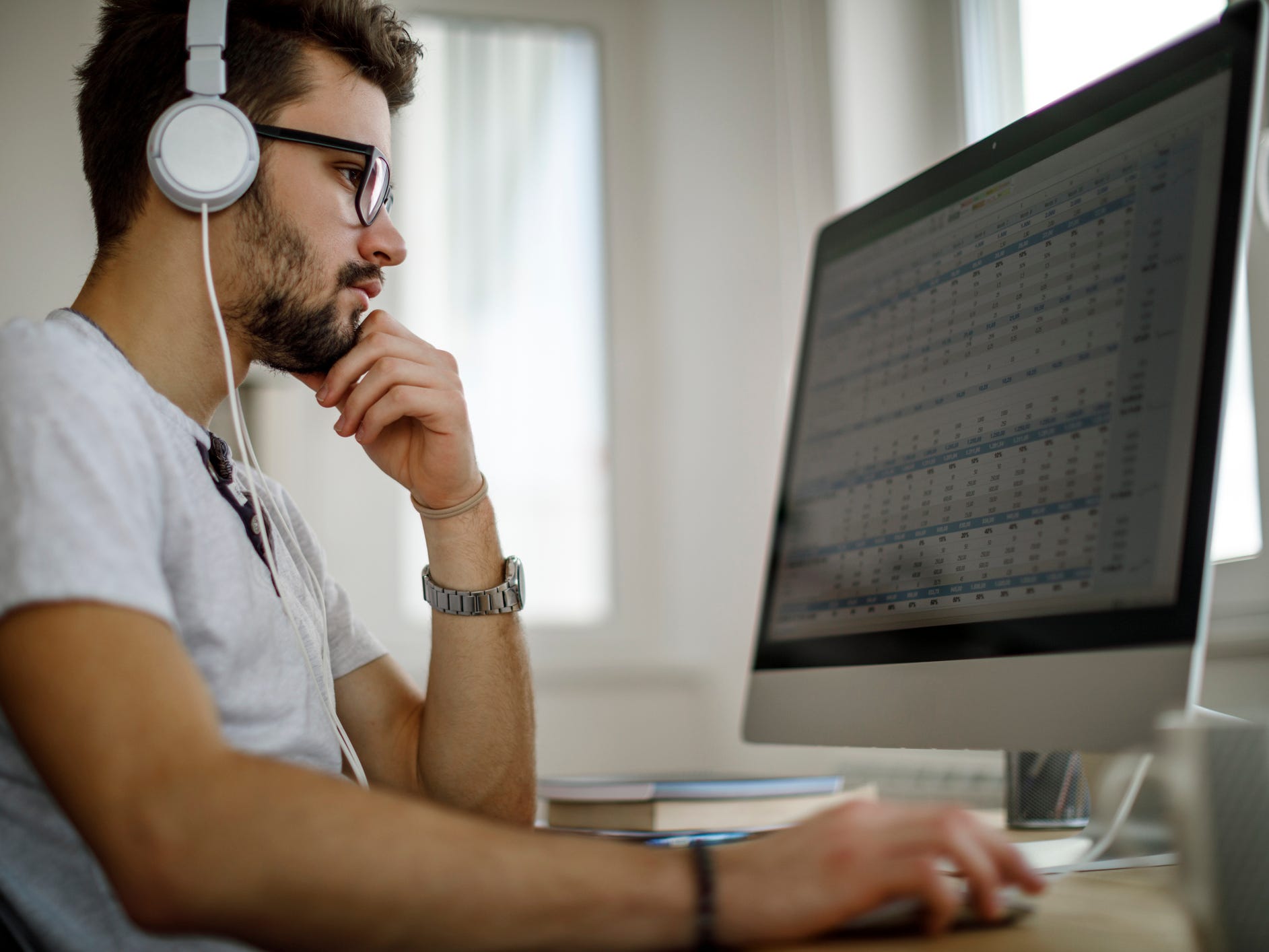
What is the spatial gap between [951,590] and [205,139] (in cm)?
76

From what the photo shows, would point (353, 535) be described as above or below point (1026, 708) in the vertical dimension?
below

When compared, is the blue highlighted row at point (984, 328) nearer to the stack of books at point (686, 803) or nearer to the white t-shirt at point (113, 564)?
the stack of books at point (686, 803)

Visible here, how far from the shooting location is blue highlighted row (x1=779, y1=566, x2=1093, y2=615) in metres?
0.74

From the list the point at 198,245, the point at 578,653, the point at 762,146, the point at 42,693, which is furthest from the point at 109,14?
the point at 578,653

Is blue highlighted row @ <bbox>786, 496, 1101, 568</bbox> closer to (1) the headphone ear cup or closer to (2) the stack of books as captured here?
(2) the stack of books

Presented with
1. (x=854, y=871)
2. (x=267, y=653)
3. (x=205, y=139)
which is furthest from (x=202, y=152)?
(x=854, y=871)

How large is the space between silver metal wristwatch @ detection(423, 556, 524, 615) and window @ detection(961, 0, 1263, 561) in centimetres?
85

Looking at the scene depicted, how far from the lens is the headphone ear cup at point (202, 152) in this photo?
0.92 metres

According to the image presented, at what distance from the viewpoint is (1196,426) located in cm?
67

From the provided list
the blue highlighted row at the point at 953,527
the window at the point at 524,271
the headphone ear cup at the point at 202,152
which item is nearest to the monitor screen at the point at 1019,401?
the blue highlighted row at the point at 953,527

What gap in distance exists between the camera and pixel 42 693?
22.0 inches

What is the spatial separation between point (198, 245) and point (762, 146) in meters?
1.59

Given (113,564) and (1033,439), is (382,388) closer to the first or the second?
→ (113,564)

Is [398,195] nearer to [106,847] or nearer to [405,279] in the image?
[405,279]
